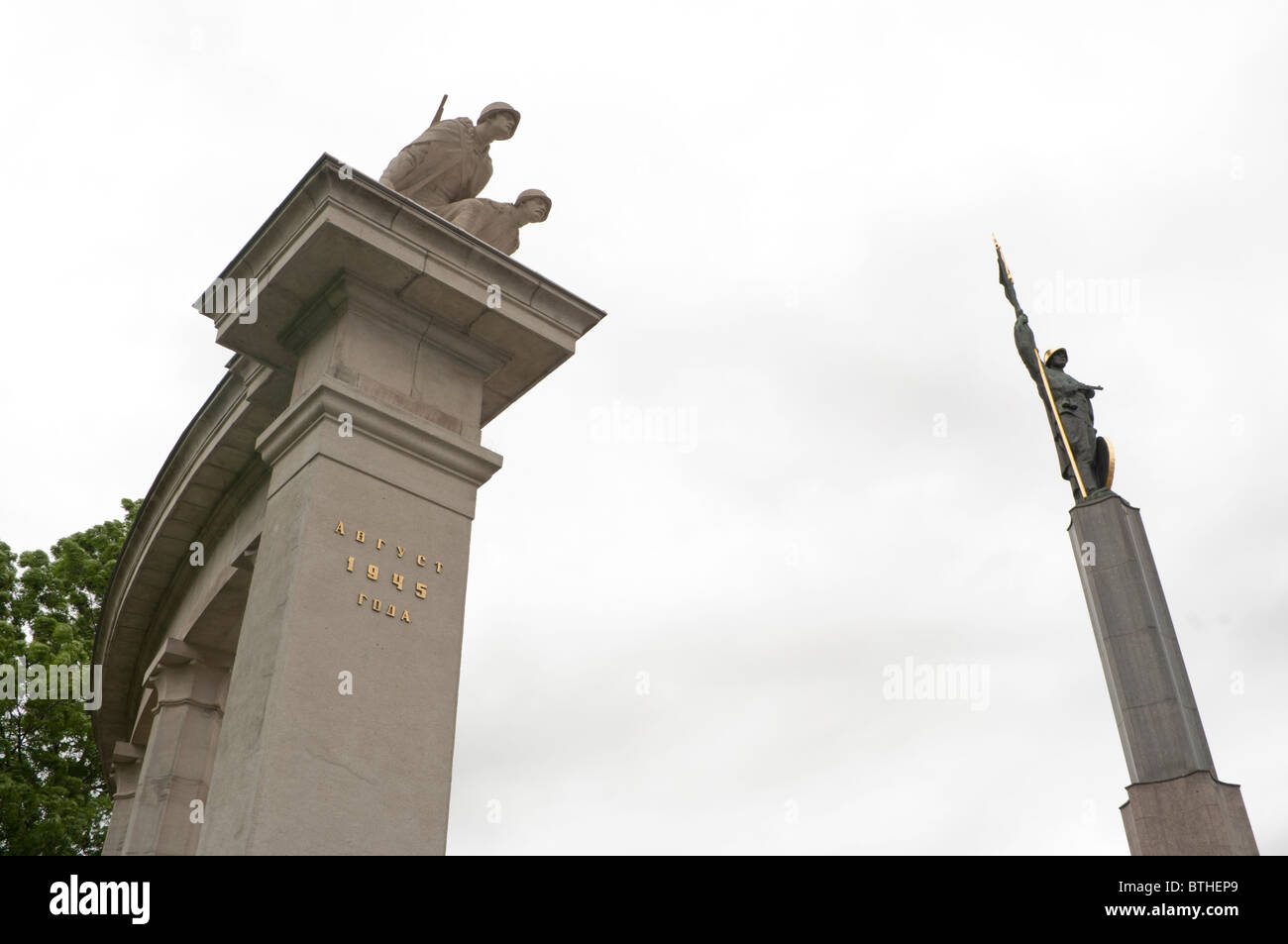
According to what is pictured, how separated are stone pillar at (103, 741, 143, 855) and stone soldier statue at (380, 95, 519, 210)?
491 inches

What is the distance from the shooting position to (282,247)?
34.5ft

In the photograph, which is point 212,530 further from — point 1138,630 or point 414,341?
point 1138,630

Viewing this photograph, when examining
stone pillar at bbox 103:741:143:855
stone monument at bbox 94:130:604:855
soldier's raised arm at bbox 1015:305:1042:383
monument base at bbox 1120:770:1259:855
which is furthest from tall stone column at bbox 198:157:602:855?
stone pillar at bbox 103:741:143:855

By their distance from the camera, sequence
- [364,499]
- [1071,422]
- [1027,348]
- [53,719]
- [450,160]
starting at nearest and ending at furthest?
[364,499] → [450,160] → [1071,422] → [1027,348] → [53,719]

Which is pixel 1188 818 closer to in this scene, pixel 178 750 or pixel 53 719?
pixel 178 750

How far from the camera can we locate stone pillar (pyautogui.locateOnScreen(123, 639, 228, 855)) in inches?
596

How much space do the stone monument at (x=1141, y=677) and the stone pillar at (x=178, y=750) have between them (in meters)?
13.1

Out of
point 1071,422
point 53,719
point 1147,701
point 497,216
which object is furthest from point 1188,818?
point 53,719

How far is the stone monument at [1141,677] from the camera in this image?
12.7m

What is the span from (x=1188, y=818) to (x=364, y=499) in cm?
1056

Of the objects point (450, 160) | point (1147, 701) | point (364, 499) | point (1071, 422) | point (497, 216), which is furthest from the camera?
point (1071, 422)

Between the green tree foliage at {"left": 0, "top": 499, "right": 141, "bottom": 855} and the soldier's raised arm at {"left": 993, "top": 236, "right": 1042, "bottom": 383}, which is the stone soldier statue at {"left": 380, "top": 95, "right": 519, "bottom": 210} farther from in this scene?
the green tree foliage at {"left": 0, "top": 499, "right": 141, "bottom": 855}

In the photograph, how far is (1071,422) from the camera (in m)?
17.5
